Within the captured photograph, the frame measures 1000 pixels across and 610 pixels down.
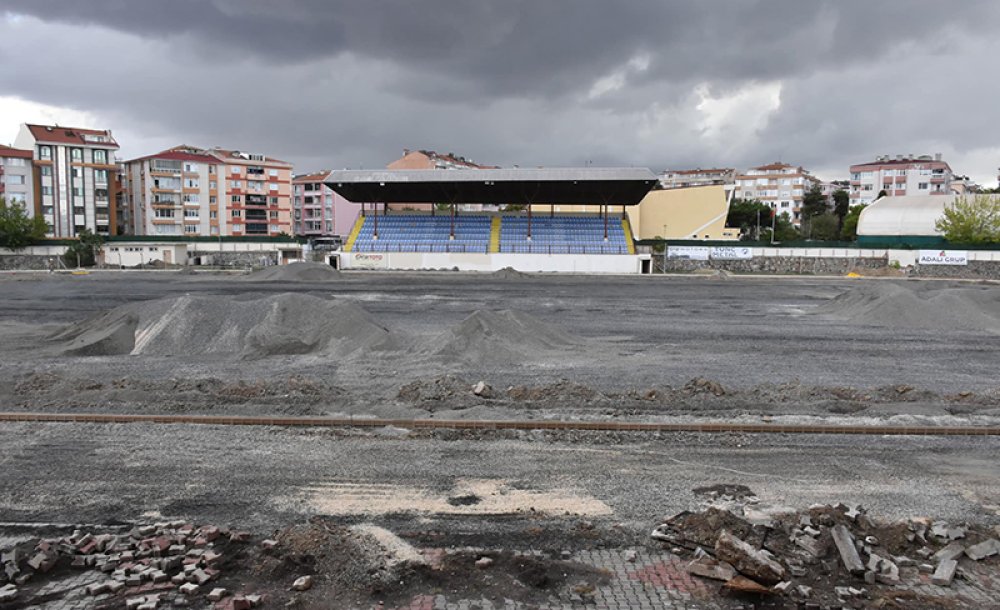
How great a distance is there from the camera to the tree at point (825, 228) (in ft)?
320

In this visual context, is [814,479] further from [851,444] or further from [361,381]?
[361,381]

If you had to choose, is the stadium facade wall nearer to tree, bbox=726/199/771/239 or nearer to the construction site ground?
the construction site ground

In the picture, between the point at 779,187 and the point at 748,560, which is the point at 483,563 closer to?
the point at 748,560

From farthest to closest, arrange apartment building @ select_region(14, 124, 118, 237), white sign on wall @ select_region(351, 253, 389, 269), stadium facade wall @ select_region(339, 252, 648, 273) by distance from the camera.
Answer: apartment building @ select_region(14, 124, 118, 237), white sign on wall @ select_region(351, 253, 389, 269), stadium facade wall @ select_region(339, 252, 648, 273)

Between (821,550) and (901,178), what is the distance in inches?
4918

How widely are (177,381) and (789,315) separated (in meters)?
24.6

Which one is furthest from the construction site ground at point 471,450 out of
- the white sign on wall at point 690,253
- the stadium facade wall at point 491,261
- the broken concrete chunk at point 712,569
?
the white sign on wall at point 690,253

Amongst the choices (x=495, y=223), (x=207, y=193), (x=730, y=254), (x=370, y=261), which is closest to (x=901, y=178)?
(x=730, y=254)

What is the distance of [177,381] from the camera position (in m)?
14.0

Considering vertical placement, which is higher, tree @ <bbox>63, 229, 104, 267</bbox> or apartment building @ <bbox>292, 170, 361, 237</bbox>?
apartment building @ <bbox>292, 170, 361, 237</bbox>

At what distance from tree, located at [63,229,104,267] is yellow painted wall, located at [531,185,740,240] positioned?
147 feet

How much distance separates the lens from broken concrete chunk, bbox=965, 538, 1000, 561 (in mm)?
6590

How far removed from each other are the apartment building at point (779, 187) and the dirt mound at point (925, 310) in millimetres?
106334

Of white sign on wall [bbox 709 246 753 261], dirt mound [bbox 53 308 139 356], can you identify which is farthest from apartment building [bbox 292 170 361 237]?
dirt mound [bbox 53 308 139 356]
